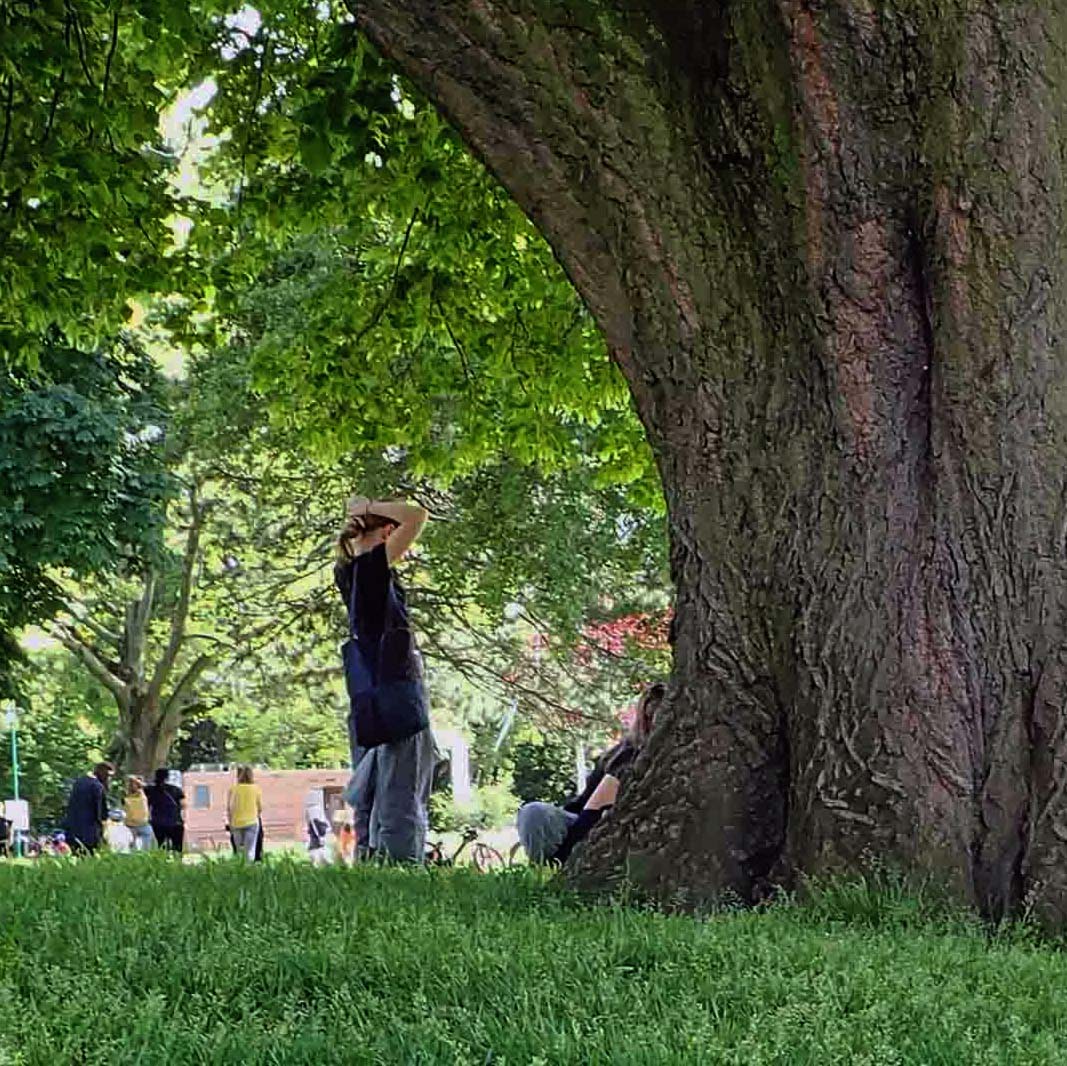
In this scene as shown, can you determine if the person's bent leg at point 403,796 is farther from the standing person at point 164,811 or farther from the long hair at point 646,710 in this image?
the standing person at point 164,811

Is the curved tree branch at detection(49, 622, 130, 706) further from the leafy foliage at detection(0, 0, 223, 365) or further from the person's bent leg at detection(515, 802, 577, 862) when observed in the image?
the person's bent leg at detection(515, 802, 577, 862)

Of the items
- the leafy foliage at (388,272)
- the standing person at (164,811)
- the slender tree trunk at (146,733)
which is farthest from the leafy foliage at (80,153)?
the slender tree trunk at (146,733)

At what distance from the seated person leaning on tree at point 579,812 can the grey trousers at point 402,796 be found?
1.77 feet

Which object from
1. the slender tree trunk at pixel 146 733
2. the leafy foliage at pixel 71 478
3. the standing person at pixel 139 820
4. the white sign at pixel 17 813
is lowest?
the white sign at pixel 17 813

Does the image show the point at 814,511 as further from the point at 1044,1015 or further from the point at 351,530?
the point at 351,530

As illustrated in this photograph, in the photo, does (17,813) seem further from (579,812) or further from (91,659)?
(579,812)

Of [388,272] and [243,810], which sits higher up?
[388,272]

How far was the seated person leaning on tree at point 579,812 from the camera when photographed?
269 inches

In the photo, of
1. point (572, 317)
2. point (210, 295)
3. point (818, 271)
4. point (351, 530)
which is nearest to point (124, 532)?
point (210, 295)

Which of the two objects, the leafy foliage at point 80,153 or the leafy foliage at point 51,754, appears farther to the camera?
the leafy foliage at point 51,754

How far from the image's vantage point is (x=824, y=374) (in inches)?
183

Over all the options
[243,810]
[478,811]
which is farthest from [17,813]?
[243,810]

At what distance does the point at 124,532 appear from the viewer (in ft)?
54.6

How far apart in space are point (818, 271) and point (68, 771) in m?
44.3
